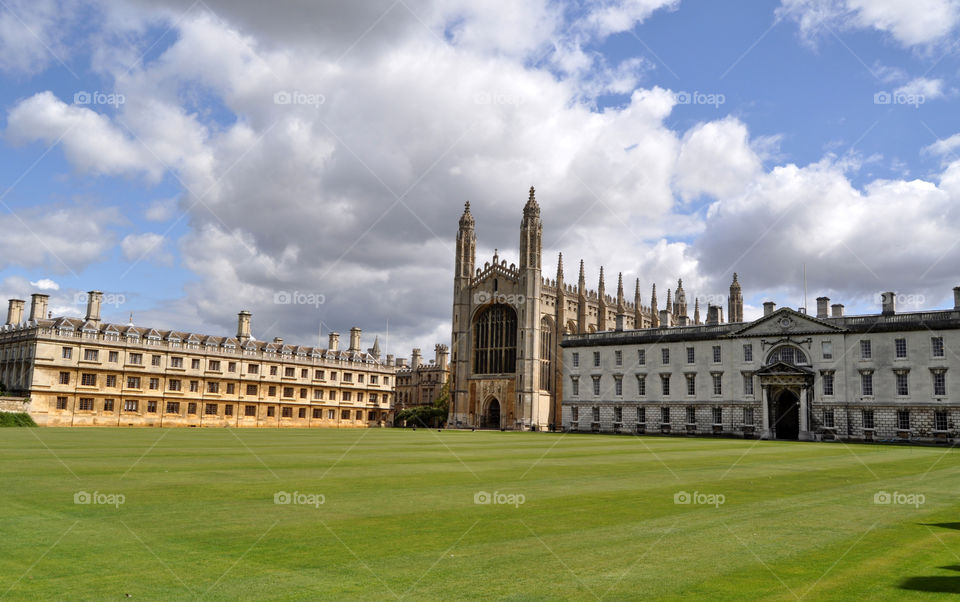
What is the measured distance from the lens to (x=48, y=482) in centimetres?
1556

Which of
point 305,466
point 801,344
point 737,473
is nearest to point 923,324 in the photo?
point 801,344

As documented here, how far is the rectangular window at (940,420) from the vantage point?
52.9m

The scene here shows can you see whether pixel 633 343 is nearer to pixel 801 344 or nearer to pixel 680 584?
pixel 801 344

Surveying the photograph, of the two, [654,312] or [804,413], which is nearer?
[804,413]

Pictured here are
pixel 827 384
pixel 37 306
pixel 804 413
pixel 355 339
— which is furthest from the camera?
pixel 355 339

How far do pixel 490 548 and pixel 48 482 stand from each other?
10959mm

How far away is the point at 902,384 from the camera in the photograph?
54.9 meters

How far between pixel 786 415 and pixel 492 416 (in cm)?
3550
